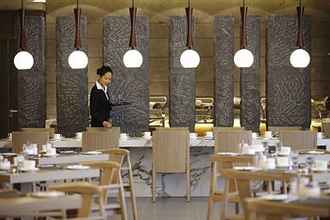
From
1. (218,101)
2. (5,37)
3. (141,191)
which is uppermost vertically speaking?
(5,37)

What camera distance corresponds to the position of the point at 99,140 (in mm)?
10523

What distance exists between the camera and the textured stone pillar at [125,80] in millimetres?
12250

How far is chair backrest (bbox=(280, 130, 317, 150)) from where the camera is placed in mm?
10672

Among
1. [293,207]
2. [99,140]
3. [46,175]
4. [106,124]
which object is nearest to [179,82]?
[106,124]

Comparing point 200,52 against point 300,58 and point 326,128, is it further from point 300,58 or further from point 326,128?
point 300,58

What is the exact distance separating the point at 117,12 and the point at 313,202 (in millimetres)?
10692

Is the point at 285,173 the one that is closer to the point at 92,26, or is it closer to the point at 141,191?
the point at 141,191

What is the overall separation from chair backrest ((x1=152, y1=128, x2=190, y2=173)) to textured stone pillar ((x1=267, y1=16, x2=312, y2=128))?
5.97 feet

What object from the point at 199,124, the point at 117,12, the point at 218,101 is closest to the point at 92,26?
the point at 117,12

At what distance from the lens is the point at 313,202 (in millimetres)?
5195

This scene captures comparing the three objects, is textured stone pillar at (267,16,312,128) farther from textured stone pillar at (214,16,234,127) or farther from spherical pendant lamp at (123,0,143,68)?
spherical pendant lamp at (123,0,143,68)

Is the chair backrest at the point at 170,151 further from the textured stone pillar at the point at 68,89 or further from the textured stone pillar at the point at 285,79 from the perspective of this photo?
the textured stone pillar at the point at 285,79

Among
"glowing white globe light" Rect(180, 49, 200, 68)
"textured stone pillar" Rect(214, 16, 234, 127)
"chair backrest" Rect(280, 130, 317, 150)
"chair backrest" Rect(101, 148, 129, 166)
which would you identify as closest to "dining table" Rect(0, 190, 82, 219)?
"chair backrest" Rect(101, 148, 129, 166)

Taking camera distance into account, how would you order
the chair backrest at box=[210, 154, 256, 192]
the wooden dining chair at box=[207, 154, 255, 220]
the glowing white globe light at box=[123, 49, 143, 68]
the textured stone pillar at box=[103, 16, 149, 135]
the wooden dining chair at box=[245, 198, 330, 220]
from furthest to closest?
the textured stone pillar at box=[103, 16, 149, 135] < the glowing white globe light at box=[123, 49, 143, 68] < the chair backrest at box=[210, 154, 256, 192] < the wooden dining chair at box=[207, 154, 255, 220] < the wooden dining chair at box=[245, 198, 330, 220]
